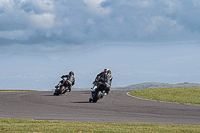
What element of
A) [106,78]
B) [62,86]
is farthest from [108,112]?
[62,86]

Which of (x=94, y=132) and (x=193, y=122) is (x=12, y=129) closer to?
(x=94, y=132)

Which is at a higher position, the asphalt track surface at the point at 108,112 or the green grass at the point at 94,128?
the asphalt track surface at the point at 108,112

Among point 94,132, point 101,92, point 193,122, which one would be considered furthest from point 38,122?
point 101,92

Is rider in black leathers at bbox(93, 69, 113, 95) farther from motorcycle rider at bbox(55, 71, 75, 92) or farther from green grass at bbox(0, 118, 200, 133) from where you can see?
green grass at bbox(0, 118, 200, 133)

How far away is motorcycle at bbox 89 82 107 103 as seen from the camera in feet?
64.5

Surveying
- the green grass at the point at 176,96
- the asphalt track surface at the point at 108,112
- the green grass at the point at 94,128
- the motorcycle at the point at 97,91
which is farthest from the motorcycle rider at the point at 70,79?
the green grass at the point at 94,128

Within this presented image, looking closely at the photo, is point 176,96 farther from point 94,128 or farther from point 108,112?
point 94,128

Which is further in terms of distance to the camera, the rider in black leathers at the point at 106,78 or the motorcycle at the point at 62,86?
the motorcycle at the point at 62,86

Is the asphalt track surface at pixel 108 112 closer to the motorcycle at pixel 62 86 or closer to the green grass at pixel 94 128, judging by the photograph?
the green grass at pixel 94 128

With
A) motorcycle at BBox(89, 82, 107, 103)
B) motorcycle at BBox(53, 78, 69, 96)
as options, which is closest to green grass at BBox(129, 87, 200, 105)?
motorcycle at BBox(89, 82, 107, 103)

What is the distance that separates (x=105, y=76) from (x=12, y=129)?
1148 centimetres

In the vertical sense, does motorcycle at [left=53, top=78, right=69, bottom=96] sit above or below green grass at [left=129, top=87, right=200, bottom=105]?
above

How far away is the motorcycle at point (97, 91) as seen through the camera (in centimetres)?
1967

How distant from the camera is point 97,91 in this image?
1995cm
